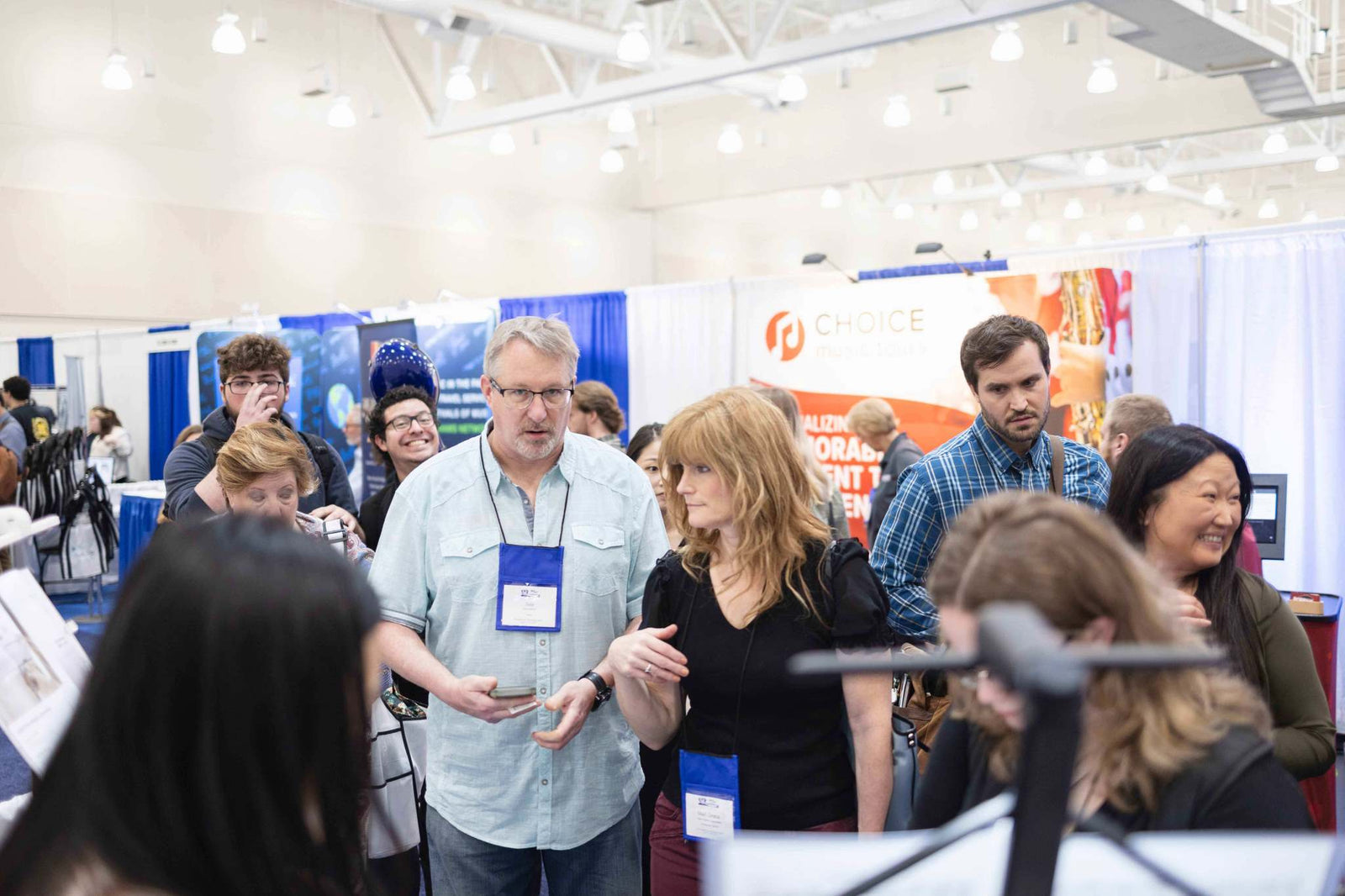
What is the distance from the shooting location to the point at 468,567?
204 centimetres

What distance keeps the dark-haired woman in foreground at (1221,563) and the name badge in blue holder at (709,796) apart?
0.81 meters

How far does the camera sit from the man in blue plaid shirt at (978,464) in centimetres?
250

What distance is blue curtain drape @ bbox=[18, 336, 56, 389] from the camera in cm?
1047

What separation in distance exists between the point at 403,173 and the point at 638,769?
12.6m

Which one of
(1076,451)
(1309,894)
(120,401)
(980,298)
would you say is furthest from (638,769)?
(120,401)

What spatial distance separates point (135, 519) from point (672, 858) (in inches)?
262

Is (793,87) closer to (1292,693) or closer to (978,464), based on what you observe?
(978,464)

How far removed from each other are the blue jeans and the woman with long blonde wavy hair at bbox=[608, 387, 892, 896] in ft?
0.74

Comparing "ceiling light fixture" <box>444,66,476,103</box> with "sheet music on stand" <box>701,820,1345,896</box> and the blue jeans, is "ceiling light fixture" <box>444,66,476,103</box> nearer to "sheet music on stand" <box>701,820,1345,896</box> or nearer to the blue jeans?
the blue jeans

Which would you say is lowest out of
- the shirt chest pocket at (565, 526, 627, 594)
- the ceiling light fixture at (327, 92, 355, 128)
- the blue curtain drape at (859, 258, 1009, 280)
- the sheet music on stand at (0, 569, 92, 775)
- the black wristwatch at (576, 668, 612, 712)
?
the black wristwatch at (576, 668, 612, 712)

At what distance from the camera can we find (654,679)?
1782 mm

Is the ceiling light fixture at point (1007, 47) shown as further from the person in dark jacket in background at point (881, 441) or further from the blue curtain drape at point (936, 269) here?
the person in dark jacket in background at point (881, 441)

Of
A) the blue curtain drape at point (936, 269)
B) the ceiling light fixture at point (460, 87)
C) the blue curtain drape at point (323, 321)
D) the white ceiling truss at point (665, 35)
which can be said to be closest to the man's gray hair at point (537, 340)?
the blue curtain drape at point (936, 269)

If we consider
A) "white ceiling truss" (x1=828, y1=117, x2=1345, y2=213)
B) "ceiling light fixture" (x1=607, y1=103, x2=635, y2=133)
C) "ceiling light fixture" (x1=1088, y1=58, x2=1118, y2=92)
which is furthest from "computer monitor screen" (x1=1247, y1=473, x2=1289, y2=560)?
"white ceiling truss" (x1=828, y1=117, x2=1345, y2=213)
